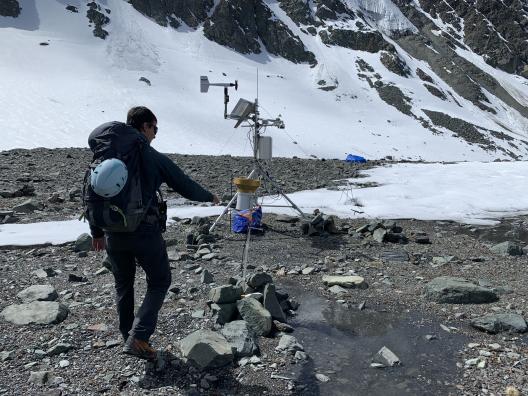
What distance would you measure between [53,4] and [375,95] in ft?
173

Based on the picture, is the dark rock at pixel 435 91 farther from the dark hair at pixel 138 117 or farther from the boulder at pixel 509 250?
the dark hair at pixel 138 117

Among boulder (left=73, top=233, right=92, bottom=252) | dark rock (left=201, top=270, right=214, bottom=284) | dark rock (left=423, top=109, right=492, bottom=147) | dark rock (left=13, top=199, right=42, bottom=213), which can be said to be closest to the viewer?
dark rock (left=201, top=270, right=214, bottom=284)

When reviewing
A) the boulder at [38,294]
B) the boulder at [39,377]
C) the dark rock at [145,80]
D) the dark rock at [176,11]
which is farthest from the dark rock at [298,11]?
the boulder at [39,377]

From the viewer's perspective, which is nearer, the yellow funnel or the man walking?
the man walking

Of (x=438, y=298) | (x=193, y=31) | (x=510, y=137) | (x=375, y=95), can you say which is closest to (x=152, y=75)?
(x=193, y=31)

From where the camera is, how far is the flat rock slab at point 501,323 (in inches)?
179

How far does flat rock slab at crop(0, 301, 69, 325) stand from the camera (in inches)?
183

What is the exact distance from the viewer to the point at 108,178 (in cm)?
327

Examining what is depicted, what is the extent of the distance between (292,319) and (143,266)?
6.42ft

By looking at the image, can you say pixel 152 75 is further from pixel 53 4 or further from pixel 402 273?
pixel 402 273

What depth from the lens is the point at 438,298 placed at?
17.9ft

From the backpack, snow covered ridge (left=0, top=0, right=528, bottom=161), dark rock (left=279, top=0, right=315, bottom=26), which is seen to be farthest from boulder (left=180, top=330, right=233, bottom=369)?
dark rock (left=279, top=0, right=315, bottom=26)

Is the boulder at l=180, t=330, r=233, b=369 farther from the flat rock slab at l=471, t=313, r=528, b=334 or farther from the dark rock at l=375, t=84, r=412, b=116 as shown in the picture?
the dark rock at l=375, t=84, r=412, b=116

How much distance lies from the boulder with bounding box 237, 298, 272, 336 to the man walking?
41.9 inches
